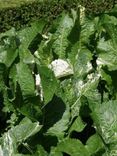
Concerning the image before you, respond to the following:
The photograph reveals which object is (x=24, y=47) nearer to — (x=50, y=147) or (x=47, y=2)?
(x=50, y=147)

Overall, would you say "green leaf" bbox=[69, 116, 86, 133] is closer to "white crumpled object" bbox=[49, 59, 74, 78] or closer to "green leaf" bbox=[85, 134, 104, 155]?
"green leaf" bbox=[85, 134, 104, 155]

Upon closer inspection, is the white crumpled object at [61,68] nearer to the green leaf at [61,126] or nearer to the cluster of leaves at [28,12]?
the green leaf at [61,126]

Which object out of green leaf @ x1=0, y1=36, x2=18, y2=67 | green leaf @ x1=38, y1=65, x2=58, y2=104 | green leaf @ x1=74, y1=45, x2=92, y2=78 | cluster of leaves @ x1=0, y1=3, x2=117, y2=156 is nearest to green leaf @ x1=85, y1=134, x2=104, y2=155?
cluster of leaves @ x1=0, y1=3, x2=117, y2=156

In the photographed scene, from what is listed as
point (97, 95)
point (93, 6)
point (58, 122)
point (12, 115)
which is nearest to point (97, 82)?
point (97, 95)

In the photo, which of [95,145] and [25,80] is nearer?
[95,145]

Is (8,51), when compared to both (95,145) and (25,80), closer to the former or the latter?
(25,80)

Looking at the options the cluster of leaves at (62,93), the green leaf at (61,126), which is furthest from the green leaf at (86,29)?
the green leaf at (61,126)

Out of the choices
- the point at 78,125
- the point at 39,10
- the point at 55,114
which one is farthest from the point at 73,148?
the point at 39,10
